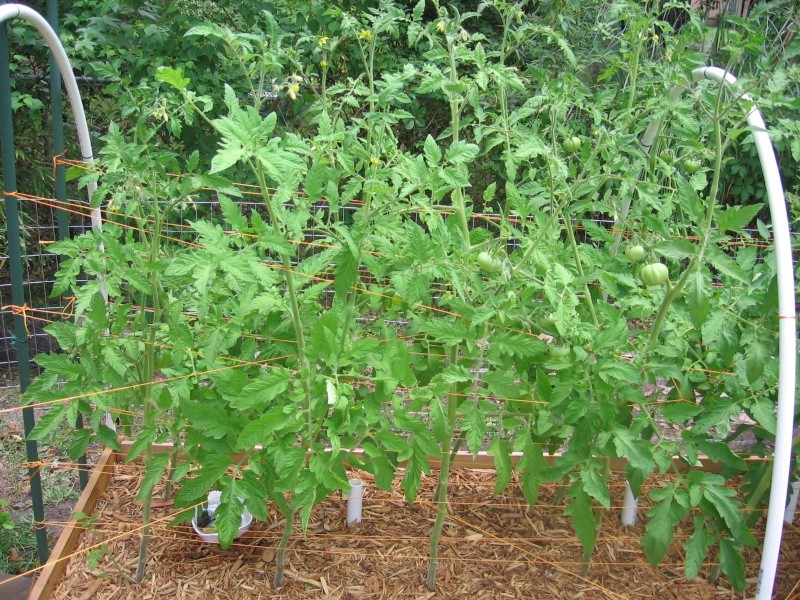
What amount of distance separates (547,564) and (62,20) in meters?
4.21

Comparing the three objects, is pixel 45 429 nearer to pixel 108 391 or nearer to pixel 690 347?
pixel 108 391

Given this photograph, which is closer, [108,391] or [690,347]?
[108,391]

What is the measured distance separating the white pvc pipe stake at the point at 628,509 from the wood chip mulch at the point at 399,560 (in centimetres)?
3

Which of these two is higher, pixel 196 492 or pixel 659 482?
pixel 196 492

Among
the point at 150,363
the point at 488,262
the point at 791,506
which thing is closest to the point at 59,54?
the point at 150,363

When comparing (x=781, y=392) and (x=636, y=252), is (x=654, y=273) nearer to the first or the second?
(x=636, y=252)

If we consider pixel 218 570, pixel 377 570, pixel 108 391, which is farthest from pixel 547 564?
pixel 108 391

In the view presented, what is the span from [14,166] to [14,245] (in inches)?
9.5

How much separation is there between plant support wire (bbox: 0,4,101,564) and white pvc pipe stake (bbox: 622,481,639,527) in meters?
1.95

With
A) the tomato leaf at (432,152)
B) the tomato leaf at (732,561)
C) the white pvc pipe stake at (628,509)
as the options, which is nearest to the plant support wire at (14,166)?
the tomato leaf at (432,152)

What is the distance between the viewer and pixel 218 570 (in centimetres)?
234

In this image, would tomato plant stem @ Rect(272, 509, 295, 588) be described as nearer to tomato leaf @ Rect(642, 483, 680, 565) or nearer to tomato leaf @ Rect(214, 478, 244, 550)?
tomato leaf @ Rect(214, 478, 244, 550)

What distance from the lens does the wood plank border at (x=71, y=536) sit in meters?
2.22

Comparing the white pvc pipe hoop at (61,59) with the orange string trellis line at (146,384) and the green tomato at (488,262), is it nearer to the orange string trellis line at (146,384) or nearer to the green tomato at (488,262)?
the orange string trellis line at (146,384)
